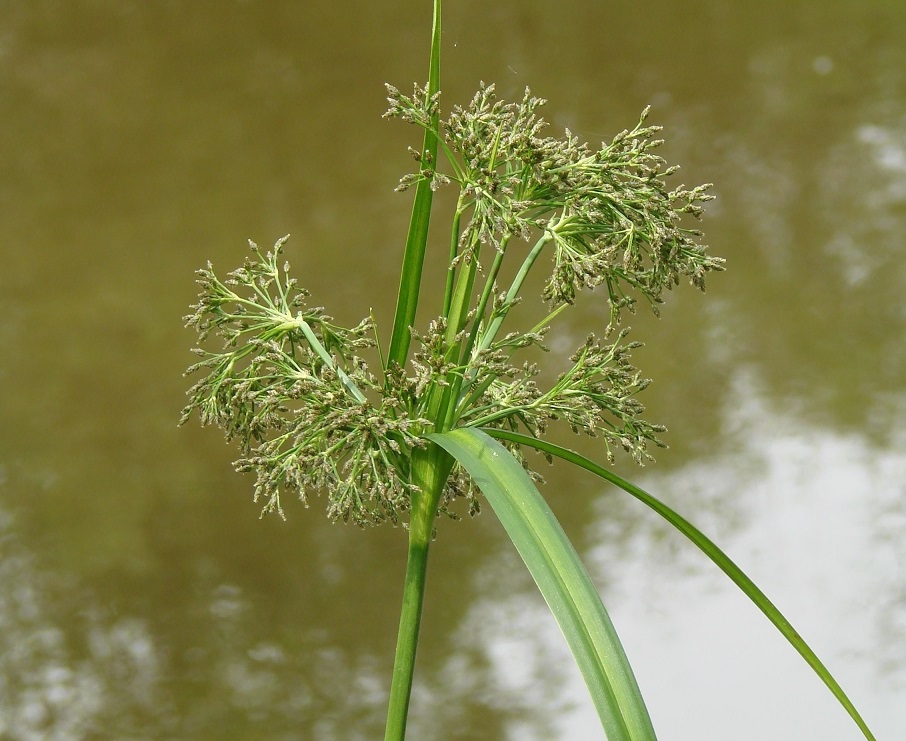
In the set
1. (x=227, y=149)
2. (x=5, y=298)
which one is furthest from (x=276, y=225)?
(x=5, y=298)

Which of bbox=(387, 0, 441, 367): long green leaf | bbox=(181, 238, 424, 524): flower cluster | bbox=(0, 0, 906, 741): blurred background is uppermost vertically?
bbox=(0, 0, 906, 741): blurred background

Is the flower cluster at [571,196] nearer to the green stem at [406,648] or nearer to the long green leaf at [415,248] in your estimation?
the long green leaf at [415,248]

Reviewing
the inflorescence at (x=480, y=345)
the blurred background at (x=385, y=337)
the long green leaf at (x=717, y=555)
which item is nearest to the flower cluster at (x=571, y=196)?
the inflorescence at (x=480, y=345)

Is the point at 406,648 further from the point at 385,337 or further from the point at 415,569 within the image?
the point at 385,337

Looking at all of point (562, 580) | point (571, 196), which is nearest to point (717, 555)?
point (562, 580)

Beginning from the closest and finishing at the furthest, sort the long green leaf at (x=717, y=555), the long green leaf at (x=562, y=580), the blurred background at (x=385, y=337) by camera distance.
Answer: the long green leaf at (x=562, y=580) → the long green leaf at (x=717, y=555) → the blurred background at (x=385, y=337)

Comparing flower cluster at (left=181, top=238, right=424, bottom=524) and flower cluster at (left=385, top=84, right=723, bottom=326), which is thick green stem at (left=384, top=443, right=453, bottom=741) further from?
flower cluster at (left=385, top=84, right=723, bottom=326)

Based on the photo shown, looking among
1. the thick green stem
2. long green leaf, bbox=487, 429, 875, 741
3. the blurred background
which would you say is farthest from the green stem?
the blurred background
